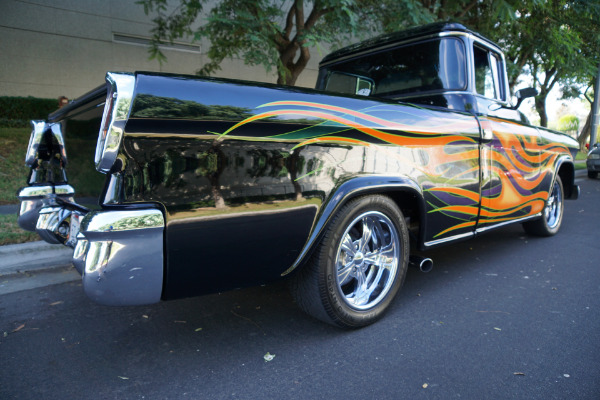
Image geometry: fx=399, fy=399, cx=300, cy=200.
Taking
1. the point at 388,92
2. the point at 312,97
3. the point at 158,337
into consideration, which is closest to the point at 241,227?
the point at 312,97

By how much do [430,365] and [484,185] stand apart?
1595 mm

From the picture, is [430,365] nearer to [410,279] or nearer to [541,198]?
[410,279]

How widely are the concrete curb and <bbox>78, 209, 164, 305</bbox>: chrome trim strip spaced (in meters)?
2.33

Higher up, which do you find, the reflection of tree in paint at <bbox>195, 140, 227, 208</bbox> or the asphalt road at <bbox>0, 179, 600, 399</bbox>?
the reflection of tree in paint at <bbox>195, 140, 227, 208</bbox>

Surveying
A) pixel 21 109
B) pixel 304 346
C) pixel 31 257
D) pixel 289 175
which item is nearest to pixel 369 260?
pixel 304 346

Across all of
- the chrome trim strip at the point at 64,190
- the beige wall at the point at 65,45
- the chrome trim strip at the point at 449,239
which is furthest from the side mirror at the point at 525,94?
the beige wall at the point at 65,45

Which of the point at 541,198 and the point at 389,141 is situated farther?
the point at 541,198

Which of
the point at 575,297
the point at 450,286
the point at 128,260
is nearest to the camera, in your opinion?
the point at 128,260

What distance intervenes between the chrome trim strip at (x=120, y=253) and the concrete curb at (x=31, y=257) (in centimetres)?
233

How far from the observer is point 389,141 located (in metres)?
2.41

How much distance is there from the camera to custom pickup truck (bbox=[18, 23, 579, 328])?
5.41ft

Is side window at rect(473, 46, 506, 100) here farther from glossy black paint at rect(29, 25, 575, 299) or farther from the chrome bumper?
the chrome bumper

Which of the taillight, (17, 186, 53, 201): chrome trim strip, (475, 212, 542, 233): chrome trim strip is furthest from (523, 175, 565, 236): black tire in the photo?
(17, 186, 53, 201): chrome trim strip

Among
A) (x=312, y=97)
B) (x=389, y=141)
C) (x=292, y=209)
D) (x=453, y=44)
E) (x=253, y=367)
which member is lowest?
(x=253, y=367)
